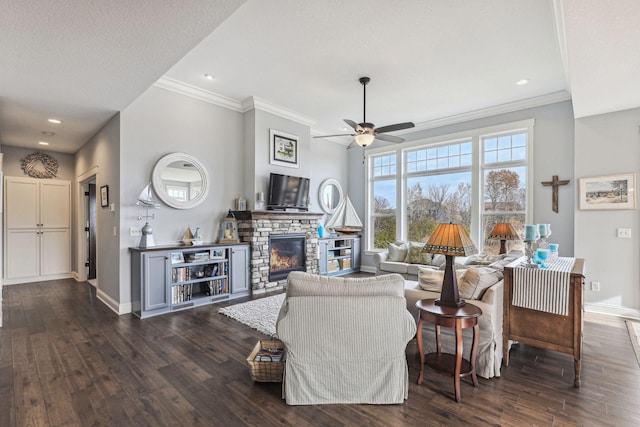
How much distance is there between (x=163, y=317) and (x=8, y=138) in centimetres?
452

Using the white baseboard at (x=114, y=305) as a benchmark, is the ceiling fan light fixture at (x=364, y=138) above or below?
above

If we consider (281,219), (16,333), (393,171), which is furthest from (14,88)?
(393,171)

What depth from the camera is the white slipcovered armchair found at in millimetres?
2055

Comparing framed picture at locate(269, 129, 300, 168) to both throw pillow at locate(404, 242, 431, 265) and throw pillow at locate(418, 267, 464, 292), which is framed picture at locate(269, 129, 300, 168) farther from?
throw pillow at locate(418, 267, 464, 292)

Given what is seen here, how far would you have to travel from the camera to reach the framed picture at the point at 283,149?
5.54 meters

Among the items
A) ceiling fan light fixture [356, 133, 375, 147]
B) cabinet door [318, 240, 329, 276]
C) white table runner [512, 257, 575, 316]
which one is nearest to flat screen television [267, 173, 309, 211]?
cabinet door [318, 240, 329, 276]

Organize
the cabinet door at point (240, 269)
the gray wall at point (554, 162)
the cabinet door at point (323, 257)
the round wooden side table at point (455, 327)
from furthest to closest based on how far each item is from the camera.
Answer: the cabinet door at point (323, 257) < the cabinet door at point (240, 269) < the gray wall at point (554, 162) < the round wooden side table at point (455, 327)

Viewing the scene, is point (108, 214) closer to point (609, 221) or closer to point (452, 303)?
point (452, 303)

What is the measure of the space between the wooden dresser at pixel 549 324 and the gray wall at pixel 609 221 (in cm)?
190

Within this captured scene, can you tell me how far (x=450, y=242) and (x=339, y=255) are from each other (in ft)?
15.7

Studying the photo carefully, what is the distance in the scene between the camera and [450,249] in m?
2.41

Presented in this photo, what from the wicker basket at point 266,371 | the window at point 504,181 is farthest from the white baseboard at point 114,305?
the window at point 504,181

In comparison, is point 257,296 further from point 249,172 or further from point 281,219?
point 249,172

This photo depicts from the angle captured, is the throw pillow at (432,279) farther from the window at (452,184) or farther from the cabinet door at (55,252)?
the cabinet door at (55,252)
